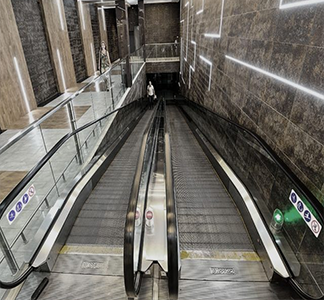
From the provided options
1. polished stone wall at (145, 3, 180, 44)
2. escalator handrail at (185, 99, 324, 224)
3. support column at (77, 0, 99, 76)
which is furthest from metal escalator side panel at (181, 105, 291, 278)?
polished stone wall at (145, 3, 180, 44)

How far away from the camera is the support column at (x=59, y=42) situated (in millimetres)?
9070

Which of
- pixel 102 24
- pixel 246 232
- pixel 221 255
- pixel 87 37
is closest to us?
pixel 221 255

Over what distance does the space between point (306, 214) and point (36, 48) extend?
953 cm

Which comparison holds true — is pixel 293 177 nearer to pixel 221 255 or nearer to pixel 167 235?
pixel 221 255

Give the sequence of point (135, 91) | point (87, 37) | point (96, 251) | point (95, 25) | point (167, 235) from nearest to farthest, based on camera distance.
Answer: point (167, 235), point (96, 251), point (135, 91), point (87, 37), point (95, 25)

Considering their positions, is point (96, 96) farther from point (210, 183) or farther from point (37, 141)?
point (210, 183)

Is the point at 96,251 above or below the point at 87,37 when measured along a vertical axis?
below

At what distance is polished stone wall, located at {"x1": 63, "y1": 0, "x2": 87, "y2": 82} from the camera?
36.6 ft

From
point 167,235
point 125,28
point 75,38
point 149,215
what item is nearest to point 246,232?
point 149,215

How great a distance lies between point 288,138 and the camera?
8.48 feet

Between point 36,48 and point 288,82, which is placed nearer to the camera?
point 288,82

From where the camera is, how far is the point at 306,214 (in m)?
1.96

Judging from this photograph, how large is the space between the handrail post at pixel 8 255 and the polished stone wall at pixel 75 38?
1100cm

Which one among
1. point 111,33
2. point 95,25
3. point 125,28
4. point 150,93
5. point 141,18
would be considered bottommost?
point 150,93
